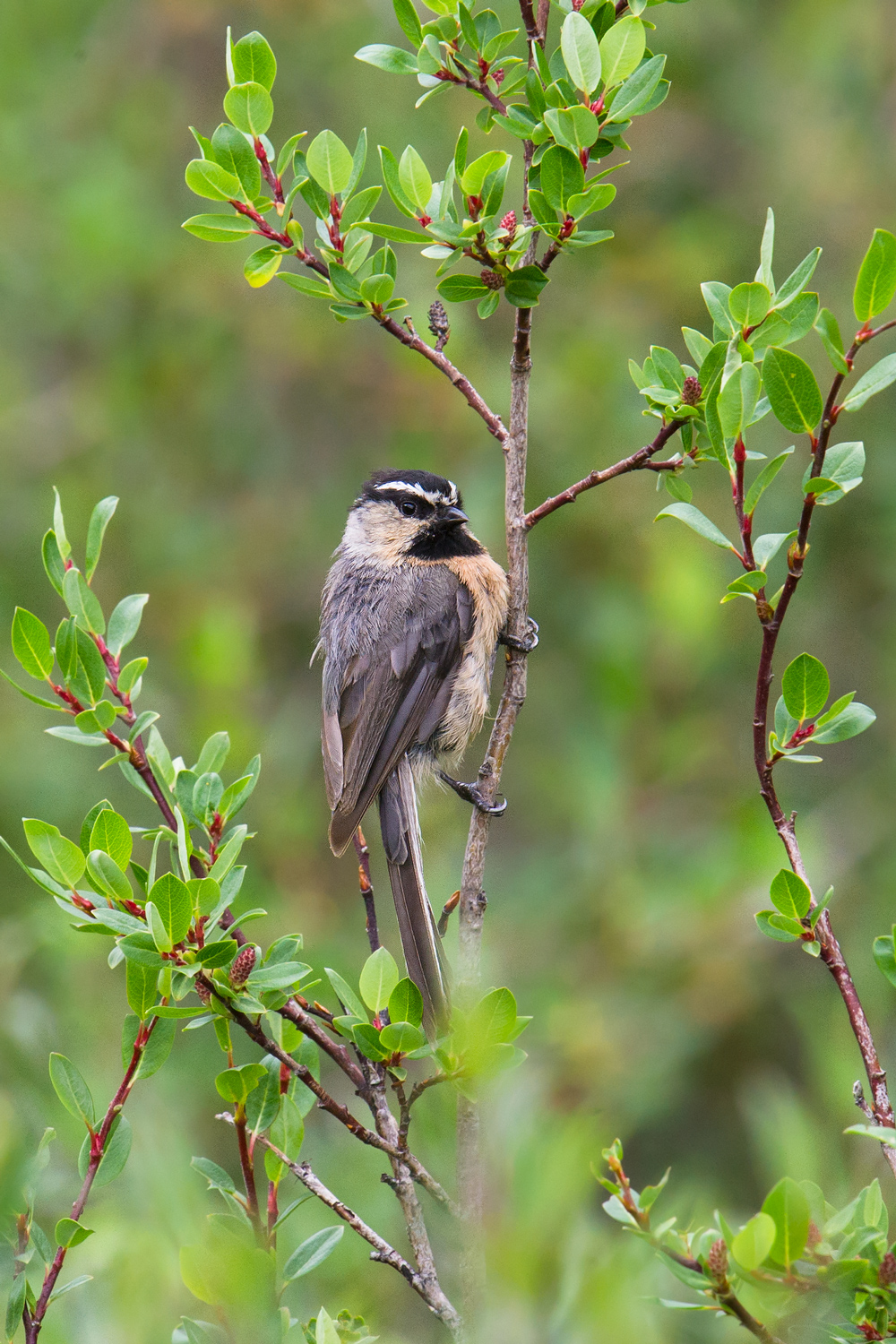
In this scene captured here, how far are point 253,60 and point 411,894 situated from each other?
2.68 m

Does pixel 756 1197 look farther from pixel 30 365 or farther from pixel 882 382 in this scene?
pixel 30 365

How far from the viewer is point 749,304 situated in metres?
2.46

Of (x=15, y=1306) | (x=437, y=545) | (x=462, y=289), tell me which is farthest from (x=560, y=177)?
(x=437, y=545)

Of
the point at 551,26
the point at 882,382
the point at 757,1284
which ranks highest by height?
the point at 551,26

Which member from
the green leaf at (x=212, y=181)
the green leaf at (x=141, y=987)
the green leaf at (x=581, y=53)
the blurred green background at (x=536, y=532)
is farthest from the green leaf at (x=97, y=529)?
the blurred green background at (x=536, y=532)

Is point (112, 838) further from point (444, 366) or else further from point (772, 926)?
point (444, 366)

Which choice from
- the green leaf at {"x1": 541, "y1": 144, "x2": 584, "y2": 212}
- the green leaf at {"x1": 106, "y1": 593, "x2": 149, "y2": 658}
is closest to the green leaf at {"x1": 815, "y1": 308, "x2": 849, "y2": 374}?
the green leaf at {"x1": 541, "y1": 144, "x2": 584, "y2": 212}

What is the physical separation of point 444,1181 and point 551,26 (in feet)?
19.3

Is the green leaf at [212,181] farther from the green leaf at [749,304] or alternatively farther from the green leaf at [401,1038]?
the green leaf at [401,1038]

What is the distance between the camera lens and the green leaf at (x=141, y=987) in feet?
8.01

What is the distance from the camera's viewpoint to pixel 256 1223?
2.51 metres

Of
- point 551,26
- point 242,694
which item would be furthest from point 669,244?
point 242,694

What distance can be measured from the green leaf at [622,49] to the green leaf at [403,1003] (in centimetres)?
174

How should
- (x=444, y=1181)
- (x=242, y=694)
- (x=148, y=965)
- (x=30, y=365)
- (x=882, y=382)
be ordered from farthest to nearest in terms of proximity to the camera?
(x=30, y=365) → (x=242, y=694) → (x=444, y=1181) → (x=148, y=965) → (x=882, y=382)
